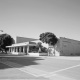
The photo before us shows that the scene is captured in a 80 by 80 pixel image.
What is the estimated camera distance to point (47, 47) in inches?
1506

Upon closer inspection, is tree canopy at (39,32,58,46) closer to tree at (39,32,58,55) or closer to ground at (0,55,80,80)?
tree at (39,32,58,55)

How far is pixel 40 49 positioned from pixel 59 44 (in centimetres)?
715

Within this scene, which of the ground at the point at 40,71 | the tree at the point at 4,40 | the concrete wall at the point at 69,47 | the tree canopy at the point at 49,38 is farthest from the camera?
the tree at the point at 4,40

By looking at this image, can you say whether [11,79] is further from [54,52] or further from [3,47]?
[3,47]

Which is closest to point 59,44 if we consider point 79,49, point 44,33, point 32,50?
point 44,33

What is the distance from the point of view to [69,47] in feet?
131

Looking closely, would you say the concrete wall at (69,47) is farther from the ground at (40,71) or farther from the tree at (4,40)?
the tree at (4,40)

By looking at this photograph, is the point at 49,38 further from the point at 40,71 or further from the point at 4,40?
the point at 4,40

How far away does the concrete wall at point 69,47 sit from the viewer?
36.5 metres

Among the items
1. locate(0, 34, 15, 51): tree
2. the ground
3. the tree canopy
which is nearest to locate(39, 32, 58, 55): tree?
the tree canopy

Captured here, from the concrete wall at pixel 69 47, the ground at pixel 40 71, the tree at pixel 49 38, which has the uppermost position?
the tree at pixel 49 38

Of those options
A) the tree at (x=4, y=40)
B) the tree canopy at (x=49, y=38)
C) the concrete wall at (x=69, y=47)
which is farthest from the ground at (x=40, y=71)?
the tree at (x=4, y=40)

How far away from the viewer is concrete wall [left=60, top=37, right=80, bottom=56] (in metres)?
36.5

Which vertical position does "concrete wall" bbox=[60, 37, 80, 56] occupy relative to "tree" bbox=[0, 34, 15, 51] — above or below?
below
